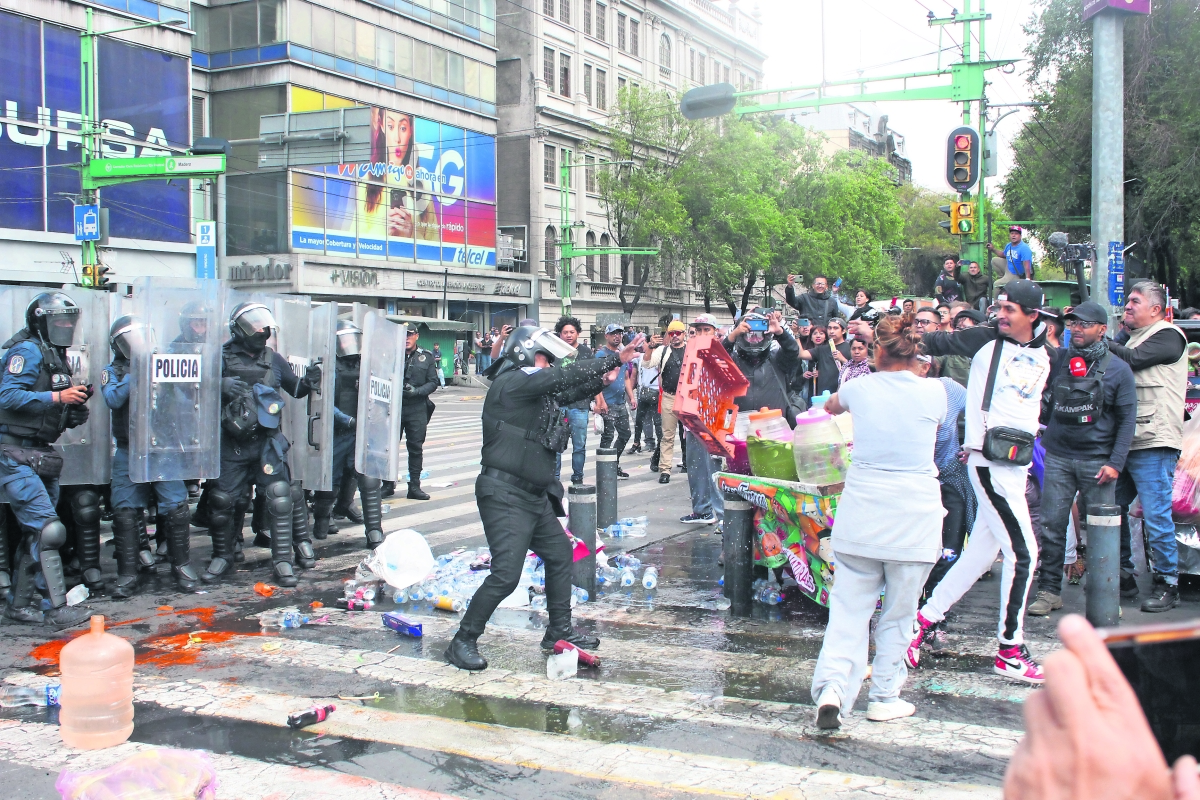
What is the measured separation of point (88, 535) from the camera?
7434 millimetres

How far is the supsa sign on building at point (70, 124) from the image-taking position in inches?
1025

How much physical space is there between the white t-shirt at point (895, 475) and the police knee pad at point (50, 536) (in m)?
4.89

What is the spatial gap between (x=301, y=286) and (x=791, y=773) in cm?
3388

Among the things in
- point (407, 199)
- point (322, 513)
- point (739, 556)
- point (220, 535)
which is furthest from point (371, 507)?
point (407, 199)

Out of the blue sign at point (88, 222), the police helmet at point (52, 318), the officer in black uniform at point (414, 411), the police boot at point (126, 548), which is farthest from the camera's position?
the blue sign at point (88, 222)

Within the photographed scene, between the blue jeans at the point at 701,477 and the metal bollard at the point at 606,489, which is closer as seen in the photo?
the metal bollard at the point at 606,489

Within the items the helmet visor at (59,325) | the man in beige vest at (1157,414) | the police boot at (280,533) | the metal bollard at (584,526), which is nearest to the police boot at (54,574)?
the helmet visor at (59,325)

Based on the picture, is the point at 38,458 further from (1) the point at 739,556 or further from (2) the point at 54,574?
(1) the point at 739,556

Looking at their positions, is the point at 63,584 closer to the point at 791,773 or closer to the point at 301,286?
the point at 791,773

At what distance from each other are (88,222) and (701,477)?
637 inches

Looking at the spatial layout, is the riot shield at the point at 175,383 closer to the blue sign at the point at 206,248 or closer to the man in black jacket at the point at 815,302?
the man in black jacket at the point at 815,302

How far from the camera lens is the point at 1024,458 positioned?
206 inches

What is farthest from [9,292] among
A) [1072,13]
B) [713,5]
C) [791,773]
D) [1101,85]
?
[713,5]

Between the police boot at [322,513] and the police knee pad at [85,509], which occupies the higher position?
the police knee pad at [85,509]
